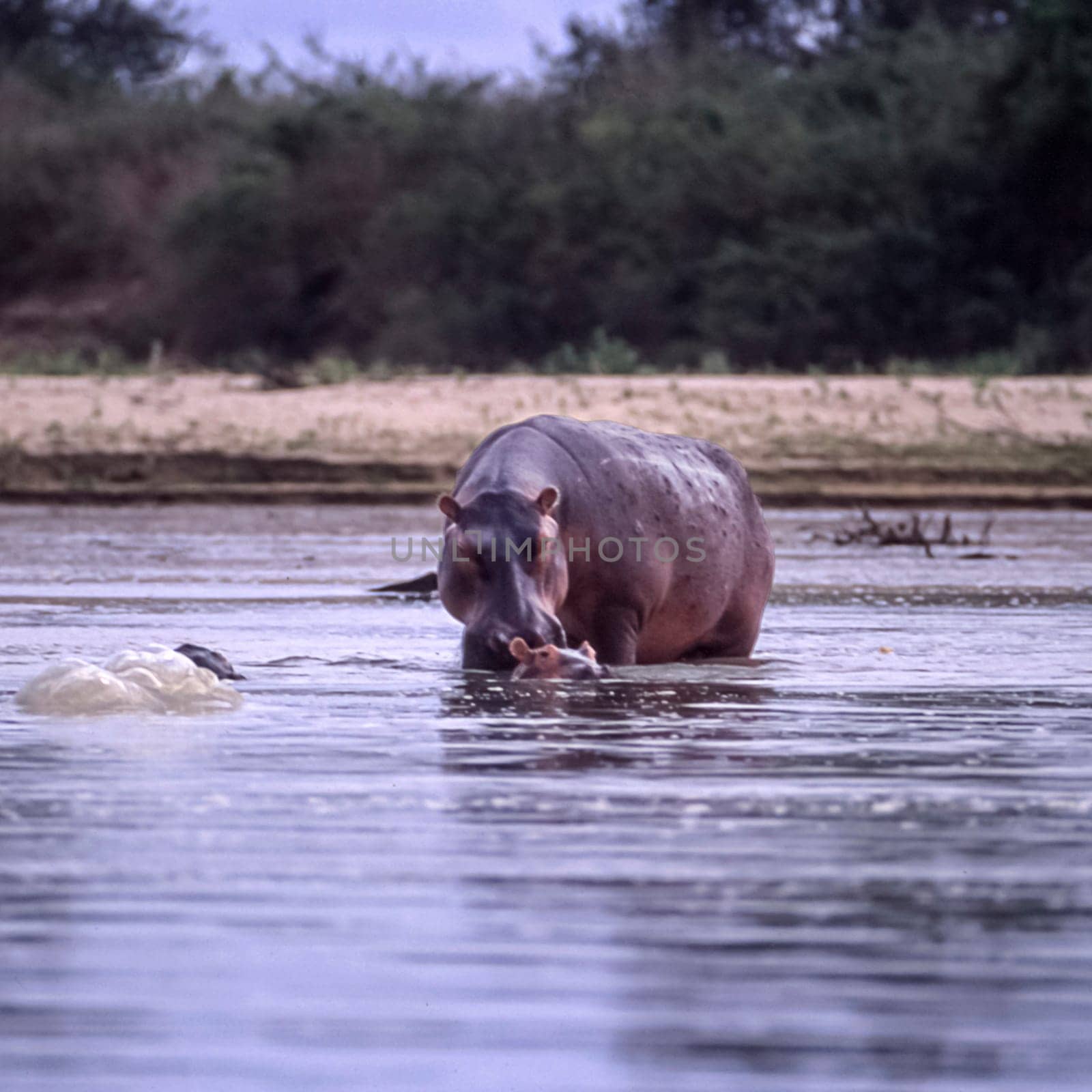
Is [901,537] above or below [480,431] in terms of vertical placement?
below

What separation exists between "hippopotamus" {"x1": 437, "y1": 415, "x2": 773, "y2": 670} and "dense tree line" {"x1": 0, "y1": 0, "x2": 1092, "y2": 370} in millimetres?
18890

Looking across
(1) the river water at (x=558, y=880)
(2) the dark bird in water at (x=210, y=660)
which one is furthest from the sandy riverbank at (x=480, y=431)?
(2) the dark bird in water at (x=210, y=660)

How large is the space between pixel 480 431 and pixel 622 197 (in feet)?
52.8

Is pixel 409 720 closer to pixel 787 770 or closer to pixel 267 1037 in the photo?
pixel 787 770

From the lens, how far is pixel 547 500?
6895 mm

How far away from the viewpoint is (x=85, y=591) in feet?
35.9

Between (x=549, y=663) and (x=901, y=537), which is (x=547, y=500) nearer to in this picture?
(x=549, y=663)

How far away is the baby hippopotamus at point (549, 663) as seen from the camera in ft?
21.8

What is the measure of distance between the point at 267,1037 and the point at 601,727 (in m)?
3.06

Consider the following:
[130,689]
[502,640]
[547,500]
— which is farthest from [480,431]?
[130,689]

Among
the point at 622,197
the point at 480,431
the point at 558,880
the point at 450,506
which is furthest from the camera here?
the point at 622,197

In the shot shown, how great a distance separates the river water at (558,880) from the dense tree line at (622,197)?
20.7 meters

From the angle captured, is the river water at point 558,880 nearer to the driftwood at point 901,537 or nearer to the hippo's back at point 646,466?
the hippo's back at point 646,466

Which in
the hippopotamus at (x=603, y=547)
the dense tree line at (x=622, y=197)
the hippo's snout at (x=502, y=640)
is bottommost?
the hippo's snout at (x=502, y=640)
